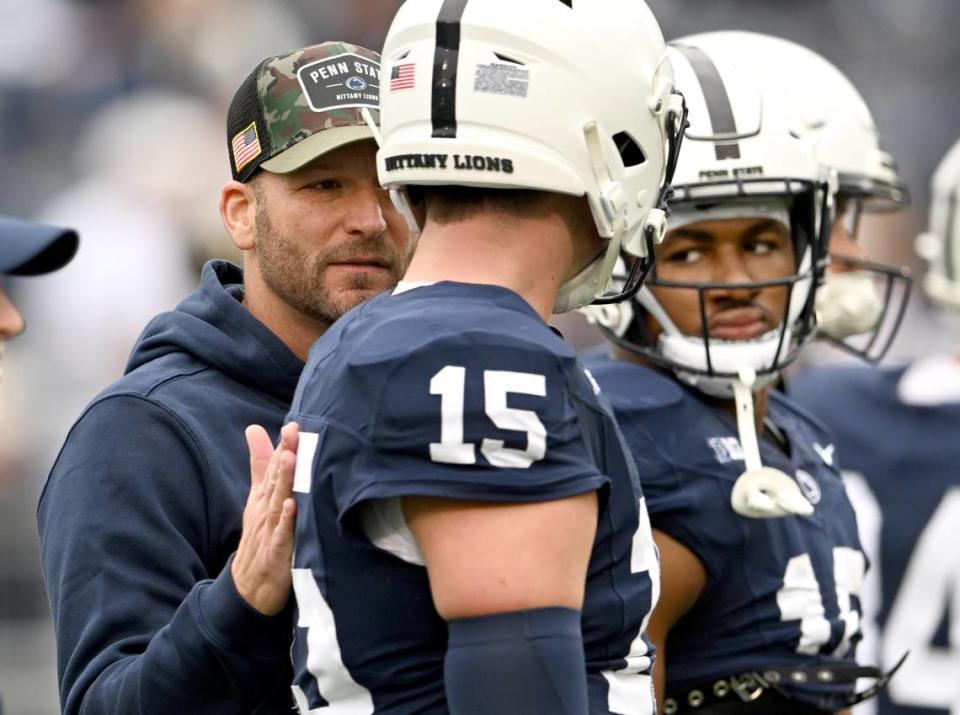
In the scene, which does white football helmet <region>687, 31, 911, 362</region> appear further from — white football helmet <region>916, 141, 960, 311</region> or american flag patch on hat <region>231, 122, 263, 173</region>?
american flag patch on hat <region>231, 122, 263, 173</region>

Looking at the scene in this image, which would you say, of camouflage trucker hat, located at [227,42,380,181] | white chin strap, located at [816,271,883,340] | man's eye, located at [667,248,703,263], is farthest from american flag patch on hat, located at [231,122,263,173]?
white chin strap, located at [816,271,883,340]

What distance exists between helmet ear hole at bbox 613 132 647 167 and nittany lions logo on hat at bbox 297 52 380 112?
0.67 metres

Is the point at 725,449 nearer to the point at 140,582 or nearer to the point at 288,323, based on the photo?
the point at 288,323

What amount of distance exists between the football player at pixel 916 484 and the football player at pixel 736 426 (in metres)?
1.27

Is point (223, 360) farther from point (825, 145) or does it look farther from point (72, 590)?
point (825, 145)

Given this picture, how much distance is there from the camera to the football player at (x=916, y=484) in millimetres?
4426

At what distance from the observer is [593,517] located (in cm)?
183

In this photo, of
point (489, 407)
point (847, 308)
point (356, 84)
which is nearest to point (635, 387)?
point (356, 84)

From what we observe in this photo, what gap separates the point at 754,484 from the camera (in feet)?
9.47

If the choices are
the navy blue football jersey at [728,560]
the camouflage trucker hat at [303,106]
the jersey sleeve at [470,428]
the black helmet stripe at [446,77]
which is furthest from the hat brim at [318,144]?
the jersey sleeve at [470,428]

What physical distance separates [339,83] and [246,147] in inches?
7.5

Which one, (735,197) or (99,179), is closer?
(735,197)

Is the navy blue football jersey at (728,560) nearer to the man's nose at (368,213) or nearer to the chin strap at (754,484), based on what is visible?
the chin strap at (754,484)

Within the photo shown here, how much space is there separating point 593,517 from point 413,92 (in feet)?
1.87
